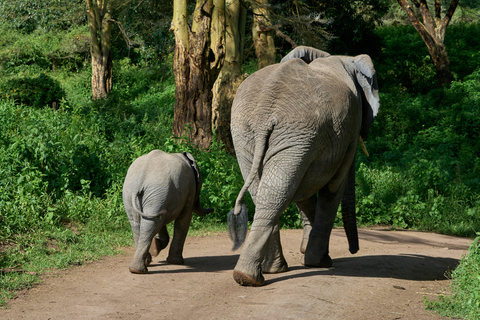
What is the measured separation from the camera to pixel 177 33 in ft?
37.5

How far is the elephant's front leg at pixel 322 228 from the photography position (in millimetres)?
5883

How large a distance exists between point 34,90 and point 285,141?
16.5 m

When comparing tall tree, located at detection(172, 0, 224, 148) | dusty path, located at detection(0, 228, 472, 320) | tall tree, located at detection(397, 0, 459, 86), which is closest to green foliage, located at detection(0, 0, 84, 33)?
tall tree, located at detection(172, 0, 224, 148)

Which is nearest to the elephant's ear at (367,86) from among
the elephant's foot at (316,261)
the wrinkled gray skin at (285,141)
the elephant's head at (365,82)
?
the elephant's head at (365,82)

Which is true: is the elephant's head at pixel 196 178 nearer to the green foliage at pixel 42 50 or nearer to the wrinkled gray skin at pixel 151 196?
the wrinkled gray skin at pixel 151 196

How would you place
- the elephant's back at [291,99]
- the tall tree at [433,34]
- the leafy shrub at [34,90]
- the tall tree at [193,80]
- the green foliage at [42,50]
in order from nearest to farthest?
1. the elephant's back at [291,99]
2. the tall tree at [193,80]
3. the tall tree at [433,34]
4. the leafy shrub at [34,90]
5. the green foliage at [42,50]

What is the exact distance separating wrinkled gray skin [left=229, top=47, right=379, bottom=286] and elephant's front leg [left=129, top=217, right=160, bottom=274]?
83 cm

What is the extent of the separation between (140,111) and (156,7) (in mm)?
3992

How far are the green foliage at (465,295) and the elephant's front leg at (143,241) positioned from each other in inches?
103

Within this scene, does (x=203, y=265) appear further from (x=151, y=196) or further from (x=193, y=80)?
(x=193, y=80)

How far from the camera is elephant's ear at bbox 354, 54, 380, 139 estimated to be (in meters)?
6.04

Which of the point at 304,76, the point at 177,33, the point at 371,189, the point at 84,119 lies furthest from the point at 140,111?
→ the point at 304,76

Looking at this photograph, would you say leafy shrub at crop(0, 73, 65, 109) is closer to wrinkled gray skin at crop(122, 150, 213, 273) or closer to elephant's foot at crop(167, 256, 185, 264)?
elephant's foot at crop(167, 256, 185, 264)

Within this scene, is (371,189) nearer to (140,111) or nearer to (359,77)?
(359,77)
